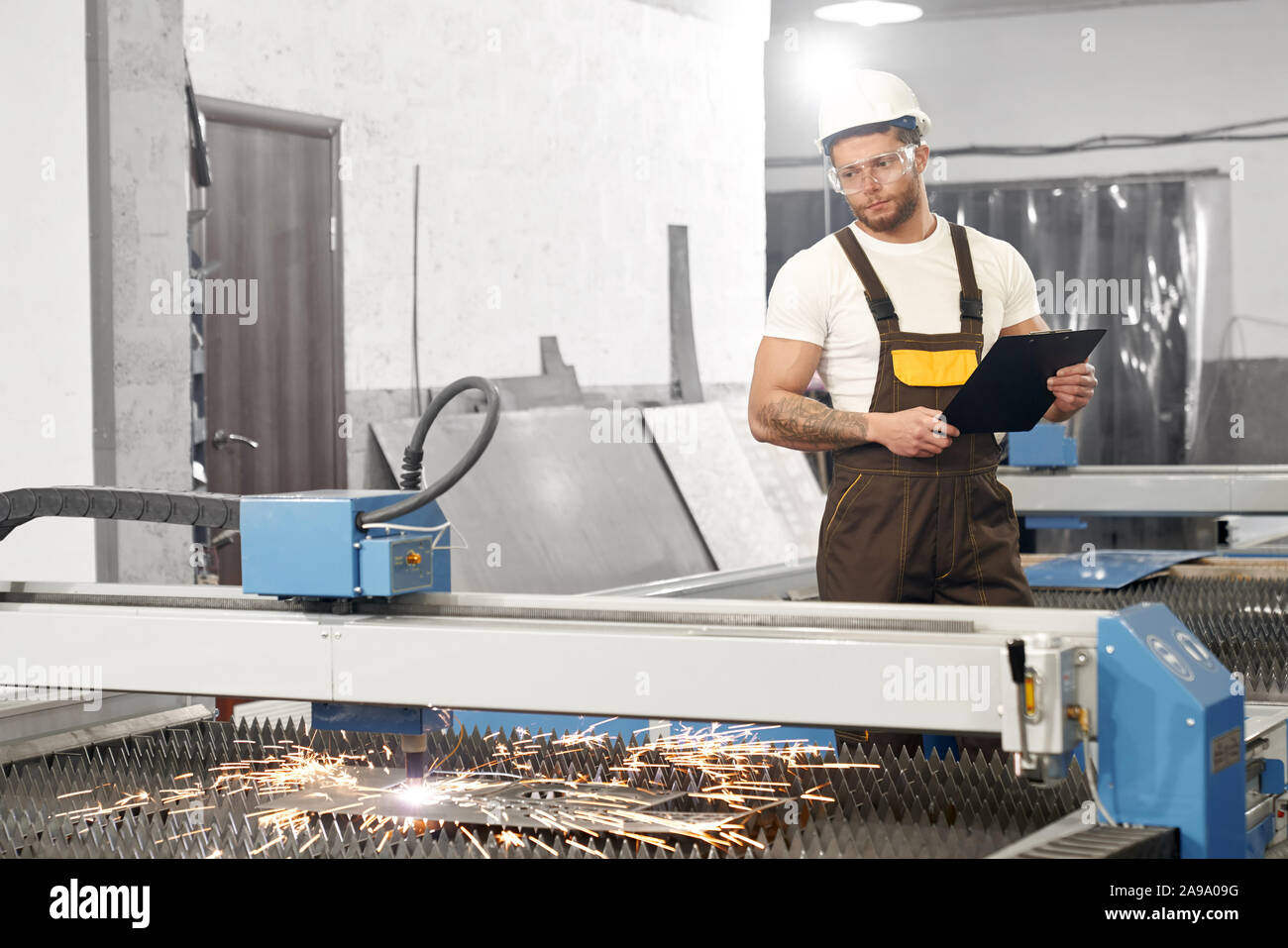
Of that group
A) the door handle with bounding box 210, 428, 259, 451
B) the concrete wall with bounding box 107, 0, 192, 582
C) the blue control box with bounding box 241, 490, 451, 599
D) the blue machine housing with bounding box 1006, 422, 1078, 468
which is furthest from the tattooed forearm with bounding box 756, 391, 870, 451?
the door handle with bounding box 210, 428, 259, 451

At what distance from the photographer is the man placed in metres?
2.11

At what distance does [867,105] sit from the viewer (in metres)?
2.19

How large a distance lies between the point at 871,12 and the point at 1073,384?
16.3 ft

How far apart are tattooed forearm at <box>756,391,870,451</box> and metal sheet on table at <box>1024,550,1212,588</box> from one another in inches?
53.7

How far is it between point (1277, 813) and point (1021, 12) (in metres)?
5.63

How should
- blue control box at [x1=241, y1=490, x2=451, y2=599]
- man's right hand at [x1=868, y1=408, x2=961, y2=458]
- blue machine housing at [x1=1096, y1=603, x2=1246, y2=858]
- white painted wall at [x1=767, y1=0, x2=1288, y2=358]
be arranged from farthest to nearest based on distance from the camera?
white painted wall at [x1=767, y1=0, x2=1288, y2=358], man's right hand at [x1=868, y1=408, x2=961, y2=458], blue control box at [x1=241, y1=490, x2=451, y2=599], blue machine housing at [x1=1096, y1=603, x2=1246, y2=858]

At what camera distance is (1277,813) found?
1.59m

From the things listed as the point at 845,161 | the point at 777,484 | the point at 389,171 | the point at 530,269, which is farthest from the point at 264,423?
the point at 845,161

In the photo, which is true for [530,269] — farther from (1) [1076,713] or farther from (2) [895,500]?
(1) [1076,713]

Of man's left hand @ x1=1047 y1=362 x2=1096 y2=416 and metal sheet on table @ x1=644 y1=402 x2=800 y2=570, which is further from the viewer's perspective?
metal sheet on table @ x1=644 y1=402 x2=800 y2=570

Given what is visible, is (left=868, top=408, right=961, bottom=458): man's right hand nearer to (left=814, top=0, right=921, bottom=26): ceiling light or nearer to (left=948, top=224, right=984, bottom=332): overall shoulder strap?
(left=948, top=224, right=984, bottom=332): overall shoulder strap

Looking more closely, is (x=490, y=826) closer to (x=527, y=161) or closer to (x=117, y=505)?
(x=117, y=505)

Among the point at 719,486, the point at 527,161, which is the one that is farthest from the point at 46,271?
the point at 719,486

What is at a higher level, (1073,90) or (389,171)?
(1073,90)
